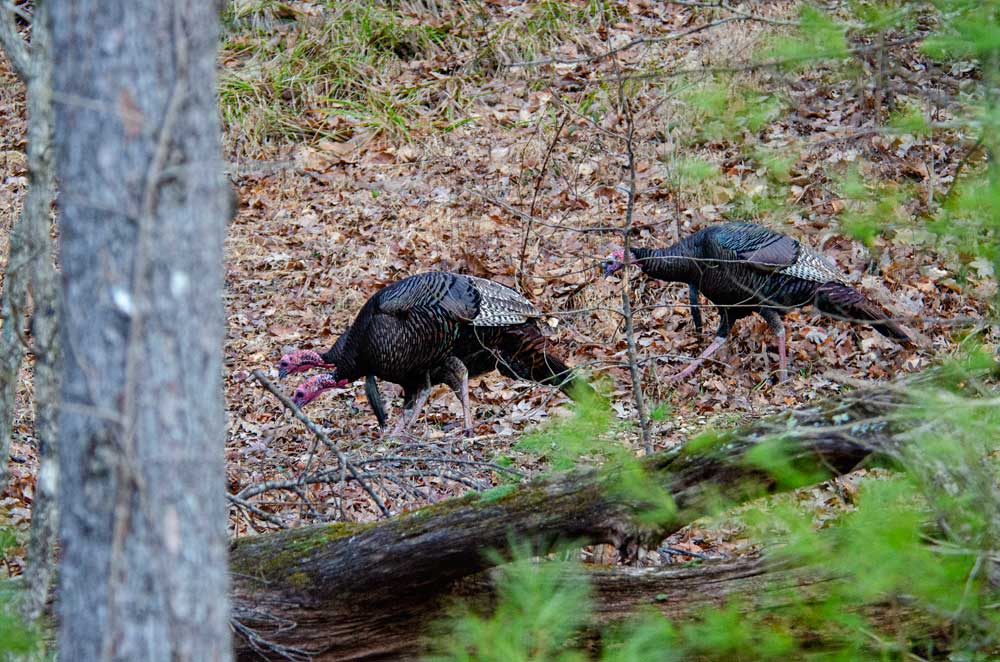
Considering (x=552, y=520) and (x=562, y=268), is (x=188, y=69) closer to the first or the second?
(x=552, y=520)

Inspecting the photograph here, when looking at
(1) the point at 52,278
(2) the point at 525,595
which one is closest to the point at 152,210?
(2) the point at 525,595

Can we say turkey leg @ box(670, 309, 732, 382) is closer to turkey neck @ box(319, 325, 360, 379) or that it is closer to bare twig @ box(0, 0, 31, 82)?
turkey neck @ box(319, 325, 360, 379)

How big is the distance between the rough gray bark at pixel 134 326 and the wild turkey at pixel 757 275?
17.4ft

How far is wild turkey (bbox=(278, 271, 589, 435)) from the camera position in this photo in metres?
7.25

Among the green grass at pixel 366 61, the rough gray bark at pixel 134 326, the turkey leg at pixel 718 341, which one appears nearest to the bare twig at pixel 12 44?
the rough gray bark at pixel 134 326

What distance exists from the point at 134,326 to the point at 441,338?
213 inches

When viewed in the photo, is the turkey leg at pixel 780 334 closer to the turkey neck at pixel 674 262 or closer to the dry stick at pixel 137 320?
the turkey neck at pixel 674 262

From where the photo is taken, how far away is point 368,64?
1241 cm

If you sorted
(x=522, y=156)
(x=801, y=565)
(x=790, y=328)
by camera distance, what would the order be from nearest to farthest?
(x=801, y=565)
(x=790, y=328)
(x=522, y=156)

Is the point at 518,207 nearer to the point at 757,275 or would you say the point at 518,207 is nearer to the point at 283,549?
the point at 757,275

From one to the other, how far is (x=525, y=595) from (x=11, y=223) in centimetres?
963

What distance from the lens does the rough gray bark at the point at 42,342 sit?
3.28 m

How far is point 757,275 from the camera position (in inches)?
293

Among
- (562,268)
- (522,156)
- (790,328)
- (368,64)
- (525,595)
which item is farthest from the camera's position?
(368,64)
